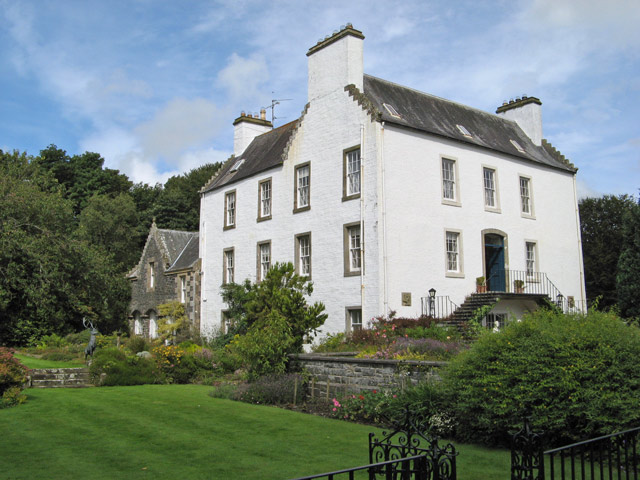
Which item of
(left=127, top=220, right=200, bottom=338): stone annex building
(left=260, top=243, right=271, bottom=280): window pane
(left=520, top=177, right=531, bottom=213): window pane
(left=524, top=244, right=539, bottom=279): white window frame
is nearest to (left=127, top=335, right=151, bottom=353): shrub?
(left=260, top=243, right=271, bottom=280): window pane

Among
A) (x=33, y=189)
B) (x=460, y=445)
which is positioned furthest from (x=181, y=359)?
(x=33, y=189)

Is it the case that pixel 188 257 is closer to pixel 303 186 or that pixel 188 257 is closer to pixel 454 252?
pixel 303 186

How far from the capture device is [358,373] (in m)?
14.0

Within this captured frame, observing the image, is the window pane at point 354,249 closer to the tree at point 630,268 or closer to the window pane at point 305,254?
the window pane at point 305,254

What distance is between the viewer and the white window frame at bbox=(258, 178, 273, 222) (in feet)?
89.9

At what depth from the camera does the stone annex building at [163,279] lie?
31.9 m

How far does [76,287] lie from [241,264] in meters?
8.49

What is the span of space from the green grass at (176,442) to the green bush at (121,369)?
333 cm

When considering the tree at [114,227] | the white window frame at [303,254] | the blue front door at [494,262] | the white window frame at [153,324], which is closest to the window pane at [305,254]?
the white window frame at [303,254]

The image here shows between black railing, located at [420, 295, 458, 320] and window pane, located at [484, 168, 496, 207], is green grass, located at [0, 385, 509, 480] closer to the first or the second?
black railing, located at [420, 295, 458, 320]

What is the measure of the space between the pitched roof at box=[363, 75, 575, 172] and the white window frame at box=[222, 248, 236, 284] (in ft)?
35.9

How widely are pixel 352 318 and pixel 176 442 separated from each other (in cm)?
1265

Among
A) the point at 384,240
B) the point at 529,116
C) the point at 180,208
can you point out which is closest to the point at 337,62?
the point at 384,240

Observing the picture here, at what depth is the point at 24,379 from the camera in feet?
46.1
